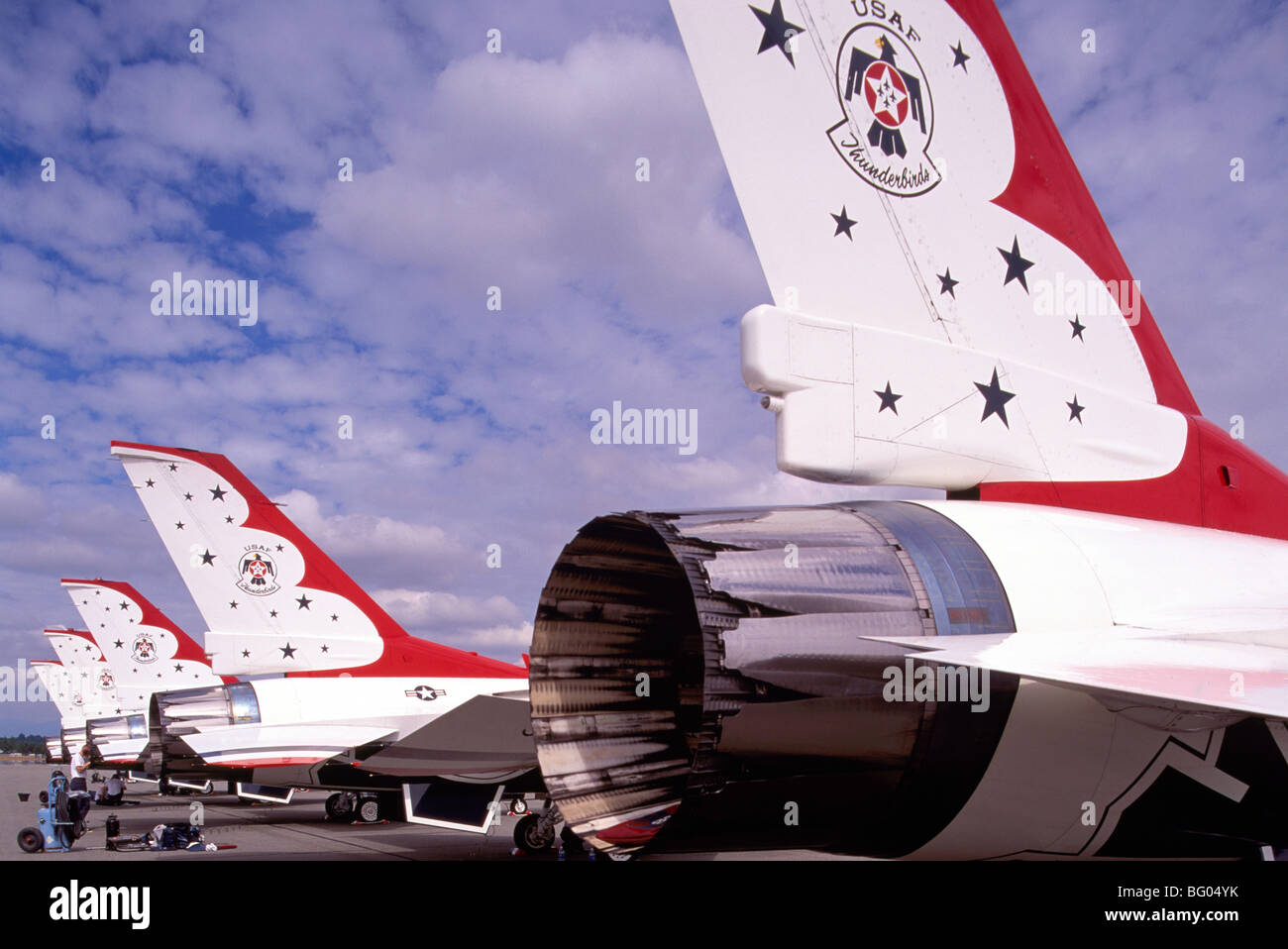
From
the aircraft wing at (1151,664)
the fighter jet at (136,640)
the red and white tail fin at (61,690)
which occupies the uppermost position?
the aircraft wing at (1151,664)

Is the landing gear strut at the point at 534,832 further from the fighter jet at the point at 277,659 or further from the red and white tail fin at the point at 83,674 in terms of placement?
the red and white tail fin at the point at 83,674

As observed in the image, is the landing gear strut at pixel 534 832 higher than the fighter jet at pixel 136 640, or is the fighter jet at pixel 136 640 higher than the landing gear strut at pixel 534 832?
the fighter jet at pixel 136 640

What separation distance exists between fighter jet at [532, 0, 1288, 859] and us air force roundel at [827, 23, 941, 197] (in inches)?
0.5

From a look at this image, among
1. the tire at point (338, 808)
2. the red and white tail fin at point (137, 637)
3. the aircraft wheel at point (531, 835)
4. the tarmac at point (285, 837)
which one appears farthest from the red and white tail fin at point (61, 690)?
the aircraft wheel at point (531, 835)

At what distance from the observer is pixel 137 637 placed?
29047 mm

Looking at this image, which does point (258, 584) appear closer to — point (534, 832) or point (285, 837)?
point (285, 837)

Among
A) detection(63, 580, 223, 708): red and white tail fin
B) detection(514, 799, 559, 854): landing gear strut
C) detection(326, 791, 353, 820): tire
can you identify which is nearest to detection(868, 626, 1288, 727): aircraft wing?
detection(514, 799, 559, 854): landing gear strut

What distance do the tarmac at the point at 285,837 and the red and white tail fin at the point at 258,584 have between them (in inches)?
101

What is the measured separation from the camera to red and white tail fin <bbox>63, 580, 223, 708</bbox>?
28.5 metres

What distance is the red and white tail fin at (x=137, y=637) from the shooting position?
2847cm

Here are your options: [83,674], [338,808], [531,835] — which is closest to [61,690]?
[83,674]

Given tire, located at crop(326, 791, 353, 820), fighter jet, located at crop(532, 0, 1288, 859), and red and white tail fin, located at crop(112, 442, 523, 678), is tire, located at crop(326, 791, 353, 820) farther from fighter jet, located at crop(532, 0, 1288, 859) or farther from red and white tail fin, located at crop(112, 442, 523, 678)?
fighter jet, located at crop(532, 0, 1288, 859)

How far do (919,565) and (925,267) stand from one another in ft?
5.19
